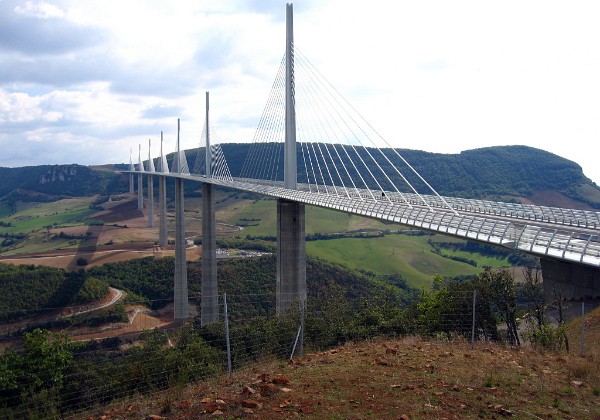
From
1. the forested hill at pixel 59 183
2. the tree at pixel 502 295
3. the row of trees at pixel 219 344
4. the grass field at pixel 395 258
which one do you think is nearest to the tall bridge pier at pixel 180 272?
the grass field at pixel 395 258

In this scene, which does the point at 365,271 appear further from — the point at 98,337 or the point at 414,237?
the point at 98,337

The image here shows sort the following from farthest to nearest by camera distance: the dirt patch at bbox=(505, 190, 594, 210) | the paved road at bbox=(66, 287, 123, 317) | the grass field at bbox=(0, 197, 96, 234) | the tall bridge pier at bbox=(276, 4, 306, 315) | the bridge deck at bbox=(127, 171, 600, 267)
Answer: the grass field at bbox=(0, 197, 96, 234)
the dirt patch at bbox=(505, 190, 594, 210)
the paved road at bbox=(66, 287, 123, 317)
the tall bridge pier at bbox=(276, 4, 306, 315)
the bridge deck at bbox=(127, 171, 600, 267)

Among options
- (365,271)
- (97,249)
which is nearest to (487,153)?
(365,271)

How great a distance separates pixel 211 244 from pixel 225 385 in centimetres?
3934

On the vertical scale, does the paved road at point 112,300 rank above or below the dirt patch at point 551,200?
below

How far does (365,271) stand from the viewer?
6494 cm

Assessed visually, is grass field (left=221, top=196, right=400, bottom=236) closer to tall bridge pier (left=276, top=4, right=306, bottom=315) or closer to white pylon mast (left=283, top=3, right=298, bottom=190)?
white pylon mast (left=283, top=3, right=298, bottom=190)

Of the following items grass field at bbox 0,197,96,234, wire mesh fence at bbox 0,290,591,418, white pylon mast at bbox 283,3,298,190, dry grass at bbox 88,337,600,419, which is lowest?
grass field at bbox 0,197,96,234

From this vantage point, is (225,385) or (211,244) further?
(211,244)

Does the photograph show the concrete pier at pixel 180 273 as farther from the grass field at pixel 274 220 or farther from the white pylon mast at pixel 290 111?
the grass field at pixel 274 220

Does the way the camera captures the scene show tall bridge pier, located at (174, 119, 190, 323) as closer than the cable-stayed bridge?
No

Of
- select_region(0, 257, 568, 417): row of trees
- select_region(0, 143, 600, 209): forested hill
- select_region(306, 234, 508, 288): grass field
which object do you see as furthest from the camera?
select_region(0, 143, 600, 209): forested hill

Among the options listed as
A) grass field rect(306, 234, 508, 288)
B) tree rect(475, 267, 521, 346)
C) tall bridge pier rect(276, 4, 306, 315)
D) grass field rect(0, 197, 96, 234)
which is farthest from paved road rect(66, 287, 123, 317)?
grass field rect(0, 197, 96, 234)

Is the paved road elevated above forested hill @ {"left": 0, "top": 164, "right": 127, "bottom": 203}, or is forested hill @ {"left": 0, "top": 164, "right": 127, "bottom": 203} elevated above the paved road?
forested hill @ {"left": 0, "top": 164, "right": 127, "bottom": 203}
